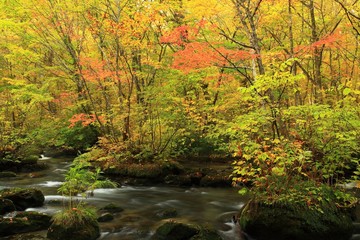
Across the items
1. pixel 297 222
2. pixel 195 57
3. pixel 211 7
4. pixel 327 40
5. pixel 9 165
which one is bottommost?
pixel 297 222

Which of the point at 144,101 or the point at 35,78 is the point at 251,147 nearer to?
the point at 144,101

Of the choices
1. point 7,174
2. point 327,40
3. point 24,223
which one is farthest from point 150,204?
point 327,40

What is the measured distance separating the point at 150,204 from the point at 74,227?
3.74m

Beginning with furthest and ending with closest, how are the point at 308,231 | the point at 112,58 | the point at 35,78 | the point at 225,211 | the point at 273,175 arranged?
the point at 35,78 → the point at 112,58 → the point at 225,211 → the point at 273,175 → the point at 308,231

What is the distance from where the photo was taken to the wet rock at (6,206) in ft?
28.2

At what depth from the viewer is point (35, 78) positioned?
2480 cm

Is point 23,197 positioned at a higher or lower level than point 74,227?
higher

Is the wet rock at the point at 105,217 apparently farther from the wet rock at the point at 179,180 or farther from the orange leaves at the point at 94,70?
the orange leaves at the point at 94,70

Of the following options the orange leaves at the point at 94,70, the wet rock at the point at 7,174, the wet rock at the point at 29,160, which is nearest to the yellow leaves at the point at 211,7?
the orange leaves at the point at 94,70

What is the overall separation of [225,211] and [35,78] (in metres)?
20.8

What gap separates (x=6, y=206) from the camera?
28.5 ft

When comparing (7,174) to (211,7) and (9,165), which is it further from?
(211,7)

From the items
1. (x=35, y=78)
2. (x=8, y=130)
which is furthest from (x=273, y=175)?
(x=35, y=78)

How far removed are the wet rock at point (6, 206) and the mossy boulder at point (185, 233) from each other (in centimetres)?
442
